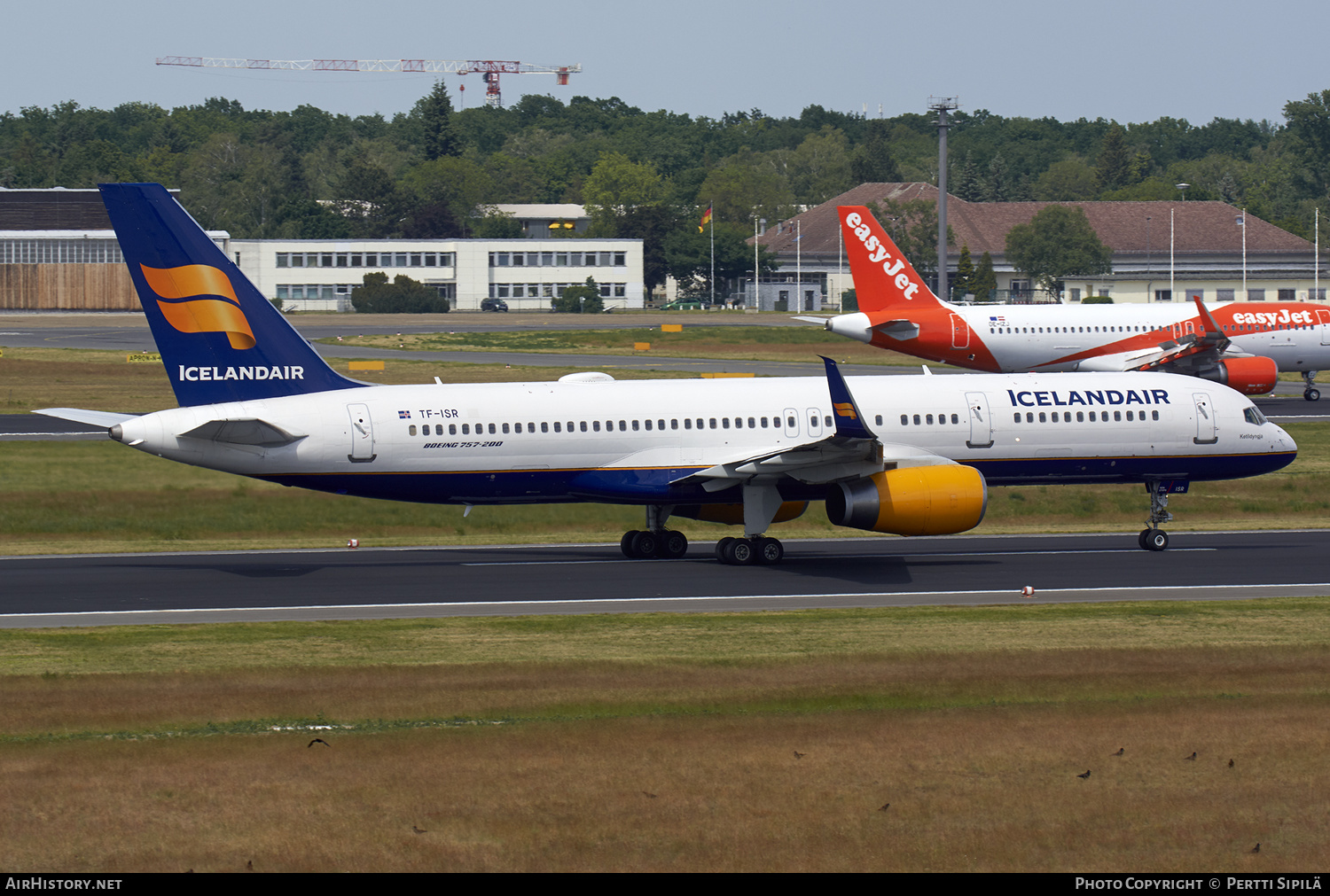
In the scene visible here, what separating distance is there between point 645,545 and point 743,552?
2.59 meters

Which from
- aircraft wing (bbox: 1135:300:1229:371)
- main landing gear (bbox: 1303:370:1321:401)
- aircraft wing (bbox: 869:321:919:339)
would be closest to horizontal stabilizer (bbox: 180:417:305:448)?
aircraft wing (bbox: 869:321:919:339)

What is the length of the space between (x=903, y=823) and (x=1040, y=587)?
17430 mm

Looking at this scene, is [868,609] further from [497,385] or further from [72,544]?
[72,544]

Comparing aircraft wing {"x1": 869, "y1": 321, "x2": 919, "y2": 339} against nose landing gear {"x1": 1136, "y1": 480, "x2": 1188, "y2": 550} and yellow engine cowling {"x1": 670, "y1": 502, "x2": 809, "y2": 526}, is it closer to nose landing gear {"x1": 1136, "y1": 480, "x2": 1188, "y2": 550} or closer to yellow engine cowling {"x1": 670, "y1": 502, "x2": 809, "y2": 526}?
nose landing gear {"x1": 1136, "y1": 480, "x2": 1188, "y2": 550}

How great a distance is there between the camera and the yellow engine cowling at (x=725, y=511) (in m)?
35.2

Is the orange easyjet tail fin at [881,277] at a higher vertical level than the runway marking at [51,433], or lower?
higher

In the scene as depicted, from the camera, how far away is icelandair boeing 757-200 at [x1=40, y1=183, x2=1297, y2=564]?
3241 cm

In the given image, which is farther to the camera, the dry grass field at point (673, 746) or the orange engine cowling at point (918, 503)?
the orange engine cowling at point (918, 503)

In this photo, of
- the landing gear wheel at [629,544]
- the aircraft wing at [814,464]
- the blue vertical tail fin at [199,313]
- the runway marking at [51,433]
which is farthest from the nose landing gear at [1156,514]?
the runway marking at [51,433]

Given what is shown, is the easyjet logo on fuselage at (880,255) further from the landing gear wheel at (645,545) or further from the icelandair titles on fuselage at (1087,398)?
the landing gear wheel at (645,545)

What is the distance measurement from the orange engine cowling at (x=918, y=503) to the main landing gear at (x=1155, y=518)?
22.5 feet

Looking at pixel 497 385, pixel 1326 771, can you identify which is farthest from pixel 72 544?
pixel 1326 771

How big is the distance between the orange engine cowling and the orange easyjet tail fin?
33.0 m

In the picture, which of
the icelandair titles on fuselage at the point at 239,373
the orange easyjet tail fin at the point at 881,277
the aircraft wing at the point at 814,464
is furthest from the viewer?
the orange easyjet tail fin at the point at 881,277
